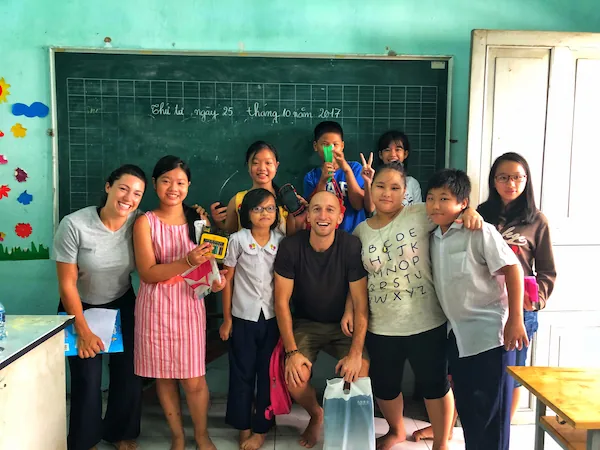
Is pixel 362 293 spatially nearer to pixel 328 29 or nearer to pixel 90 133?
pixel 328 29

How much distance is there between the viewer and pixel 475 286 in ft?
6.11

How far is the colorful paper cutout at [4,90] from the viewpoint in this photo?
2617 millimetres

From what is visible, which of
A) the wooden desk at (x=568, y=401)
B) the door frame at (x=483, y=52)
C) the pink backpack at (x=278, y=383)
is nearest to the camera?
the wooden desk at (x=568, y=401)

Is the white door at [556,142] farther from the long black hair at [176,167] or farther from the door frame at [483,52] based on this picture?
the long black hair at [176,167]

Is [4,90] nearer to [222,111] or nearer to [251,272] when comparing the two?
[222,111]

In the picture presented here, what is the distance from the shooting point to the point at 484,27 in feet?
8.92

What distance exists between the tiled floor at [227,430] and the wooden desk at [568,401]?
0.87 m

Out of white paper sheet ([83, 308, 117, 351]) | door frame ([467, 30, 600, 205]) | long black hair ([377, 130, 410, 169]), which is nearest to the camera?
white paper sheet ([83, 308, 117, 351])

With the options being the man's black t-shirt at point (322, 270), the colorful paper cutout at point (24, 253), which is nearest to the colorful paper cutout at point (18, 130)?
the colorful paper cutout at point (24, 253)

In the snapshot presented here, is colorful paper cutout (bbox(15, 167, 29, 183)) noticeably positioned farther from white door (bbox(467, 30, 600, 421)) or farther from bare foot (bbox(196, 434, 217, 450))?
white door (bbox(467, 30, 600, 421))

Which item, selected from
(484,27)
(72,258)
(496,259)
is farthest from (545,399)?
(484,27)

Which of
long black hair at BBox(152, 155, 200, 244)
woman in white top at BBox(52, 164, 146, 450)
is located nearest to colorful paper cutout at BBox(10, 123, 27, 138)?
woman in white top at BBox(52, 164, 146, 450)

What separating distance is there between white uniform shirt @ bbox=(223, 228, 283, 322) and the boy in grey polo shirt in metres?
0.75

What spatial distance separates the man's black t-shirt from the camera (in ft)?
6.88
